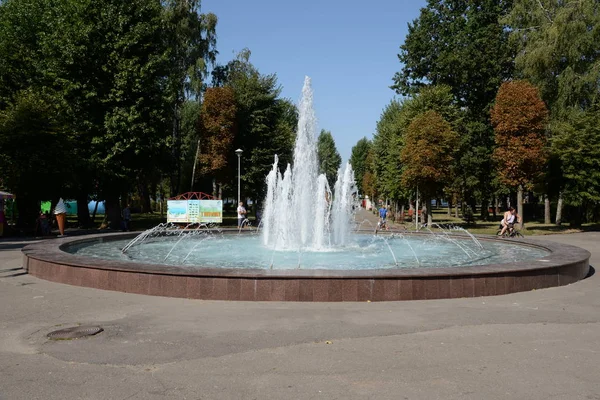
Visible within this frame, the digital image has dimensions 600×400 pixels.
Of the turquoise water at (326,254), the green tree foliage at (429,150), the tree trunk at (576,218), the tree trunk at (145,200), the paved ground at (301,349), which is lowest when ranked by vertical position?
the paved ground at (301,349)

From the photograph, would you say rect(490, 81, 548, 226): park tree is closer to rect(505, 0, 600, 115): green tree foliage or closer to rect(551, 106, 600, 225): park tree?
rect(551, 106, 600, 225): park tree

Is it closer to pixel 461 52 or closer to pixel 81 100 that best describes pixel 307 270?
pixel 81 100

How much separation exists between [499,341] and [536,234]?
24.6m

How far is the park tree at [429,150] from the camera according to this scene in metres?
32.3

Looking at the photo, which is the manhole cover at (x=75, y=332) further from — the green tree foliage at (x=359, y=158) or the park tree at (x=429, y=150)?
the green tree foliage at (x=359, y=158)

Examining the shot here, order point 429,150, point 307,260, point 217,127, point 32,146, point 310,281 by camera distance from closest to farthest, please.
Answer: point 310,281 → point 307,260 → point 32,146 → point 429,150 → point 217,127

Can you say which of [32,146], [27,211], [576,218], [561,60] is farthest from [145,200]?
[576,218]

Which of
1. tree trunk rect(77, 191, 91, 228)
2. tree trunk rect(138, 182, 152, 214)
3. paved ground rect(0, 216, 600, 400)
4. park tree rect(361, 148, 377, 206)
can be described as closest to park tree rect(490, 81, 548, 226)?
paved ground rect(0, 216, 600, 400)

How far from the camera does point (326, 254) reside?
15.1 meters

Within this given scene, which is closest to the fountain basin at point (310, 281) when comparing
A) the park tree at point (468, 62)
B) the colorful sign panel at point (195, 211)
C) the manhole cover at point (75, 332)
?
the manhole cover at point (75, 332)

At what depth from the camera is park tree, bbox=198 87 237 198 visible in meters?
40.0

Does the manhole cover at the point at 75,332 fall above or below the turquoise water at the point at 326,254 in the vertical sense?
below

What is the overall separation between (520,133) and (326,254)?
814 inches

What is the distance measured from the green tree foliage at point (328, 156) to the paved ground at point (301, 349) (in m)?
89.4
